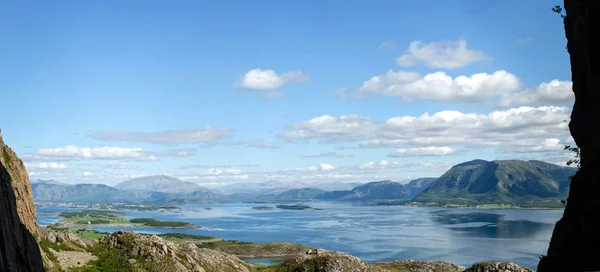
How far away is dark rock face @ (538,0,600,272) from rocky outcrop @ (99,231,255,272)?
77120 millimetres

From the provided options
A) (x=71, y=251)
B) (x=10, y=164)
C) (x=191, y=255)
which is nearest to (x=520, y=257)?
(x=191, y=255)

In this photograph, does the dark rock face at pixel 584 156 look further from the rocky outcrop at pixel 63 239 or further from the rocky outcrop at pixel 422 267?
the rocky outcrop at pixel 422 267

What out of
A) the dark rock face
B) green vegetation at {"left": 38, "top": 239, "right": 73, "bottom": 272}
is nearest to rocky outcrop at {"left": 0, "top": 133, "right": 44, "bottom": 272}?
green vegetation at {"left": 38, "top": 239, "right": 73, "bottom": 272}

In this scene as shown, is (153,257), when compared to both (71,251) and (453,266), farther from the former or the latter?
(453,266)

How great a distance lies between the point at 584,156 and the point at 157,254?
82.5 meters

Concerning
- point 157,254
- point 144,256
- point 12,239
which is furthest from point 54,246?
point 12,239

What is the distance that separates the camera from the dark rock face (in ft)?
95.3

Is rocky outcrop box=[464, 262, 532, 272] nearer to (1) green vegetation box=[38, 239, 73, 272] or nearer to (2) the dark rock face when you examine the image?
(2) the dark rock face

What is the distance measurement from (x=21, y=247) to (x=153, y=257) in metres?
53.2

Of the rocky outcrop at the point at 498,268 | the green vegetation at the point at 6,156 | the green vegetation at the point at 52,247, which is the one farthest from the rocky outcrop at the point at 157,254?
the rocky outcrop at the point at 498,268

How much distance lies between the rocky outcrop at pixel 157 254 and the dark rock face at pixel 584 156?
253 ft

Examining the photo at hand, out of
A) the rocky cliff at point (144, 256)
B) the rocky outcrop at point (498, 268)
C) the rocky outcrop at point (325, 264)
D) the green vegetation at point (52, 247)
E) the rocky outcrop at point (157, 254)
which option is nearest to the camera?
the green vegetation at point (52, 247)

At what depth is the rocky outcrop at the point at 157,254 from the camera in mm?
94000

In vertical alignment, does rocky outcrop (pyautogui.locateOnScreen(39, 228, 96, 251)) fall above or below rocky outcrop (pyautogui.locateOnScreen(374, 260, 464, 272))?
above
